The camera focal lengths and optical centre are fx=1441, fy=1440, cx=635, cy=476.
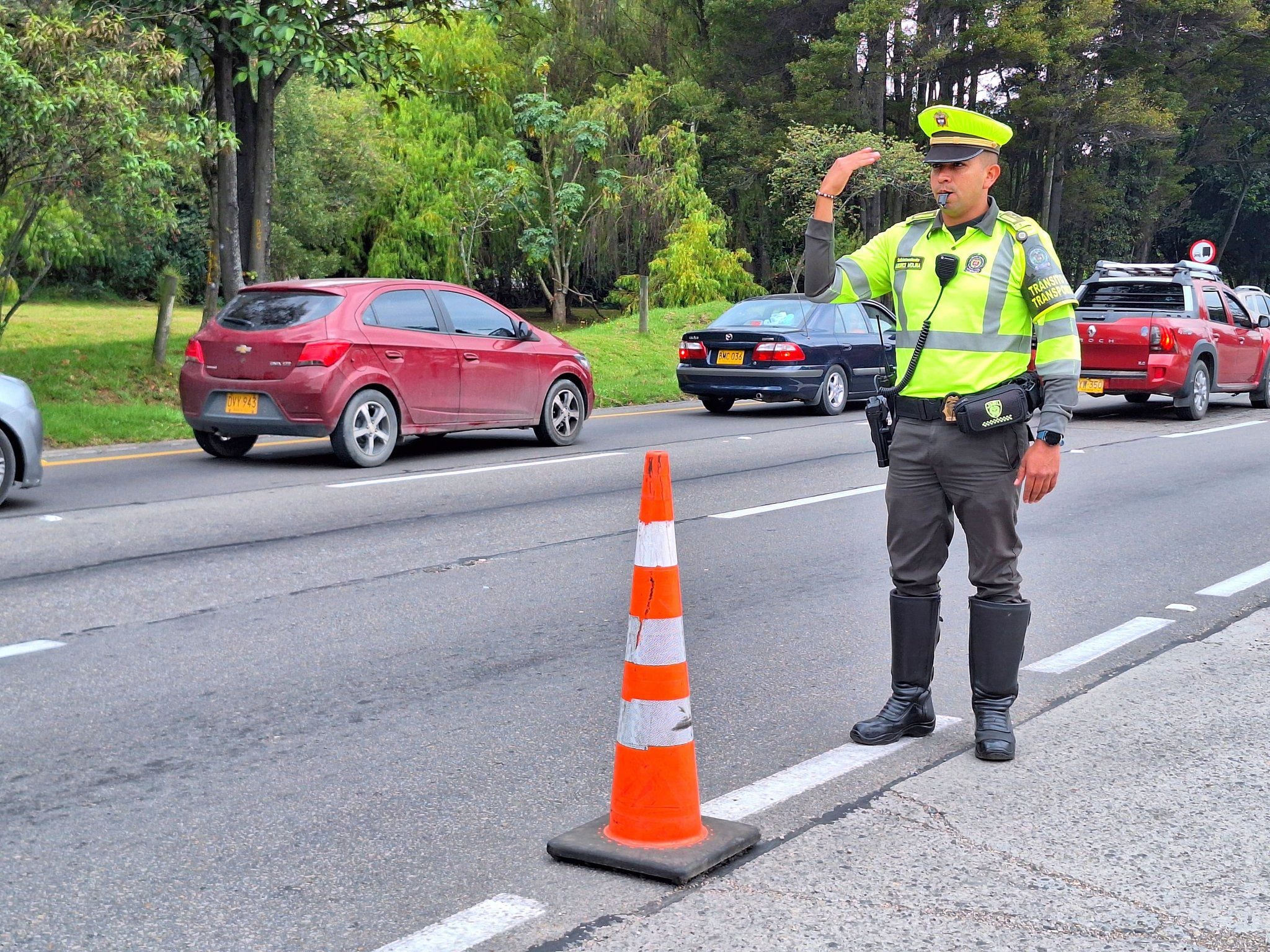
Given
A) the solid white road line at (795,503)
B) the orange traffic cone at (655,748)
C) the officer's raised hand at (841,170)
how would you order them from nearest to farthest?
the orange traffic cone at (655,748) → the officer's raised hand at (841,170) → the solid white road line at (795,503)

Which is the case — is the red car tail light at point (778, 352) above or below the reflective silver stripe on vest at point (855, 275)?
below

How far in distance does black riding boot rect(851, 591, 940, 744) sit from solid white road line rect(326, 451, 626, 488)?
22.0 ft

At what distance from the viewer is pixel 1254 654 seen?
602cm

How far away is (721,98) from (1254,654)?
39.6m

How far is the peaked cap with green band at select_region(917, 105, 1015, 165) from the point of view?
4609 mm

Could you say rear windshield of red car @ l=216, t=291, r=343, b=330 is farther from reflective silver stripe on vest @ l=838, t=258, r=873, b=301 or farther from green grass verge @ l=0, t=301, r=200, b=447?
reflective silver stripe on vest @ l=838, t=258, r=873, b=301

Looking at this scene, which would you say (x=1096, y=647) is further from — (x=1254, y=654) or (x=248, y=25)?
(x=248, y=25)

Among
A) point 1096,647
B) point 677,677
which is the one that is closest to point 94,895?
point 677,677

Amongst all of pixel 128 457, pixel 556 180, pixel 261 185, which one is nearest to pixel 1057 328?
pixel 128 457

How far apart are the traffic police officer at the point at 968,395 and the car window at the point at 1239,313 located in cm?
1590

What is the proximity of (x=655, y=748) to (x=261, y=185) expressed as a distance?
1576 cm

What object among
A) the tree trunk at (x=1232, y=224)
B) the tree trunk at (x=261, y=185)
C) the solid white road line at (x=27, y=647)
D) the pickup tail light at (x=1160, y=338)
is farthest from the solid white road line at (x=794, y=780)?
the tree trunk at (x=1232, y=224)

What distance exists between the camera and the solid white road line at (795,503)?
987 centimetres

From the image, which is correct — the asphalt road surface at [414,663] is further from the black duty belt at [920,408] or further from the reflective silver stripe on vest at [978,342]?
the reflective silver stripe on vest at [978,342]
